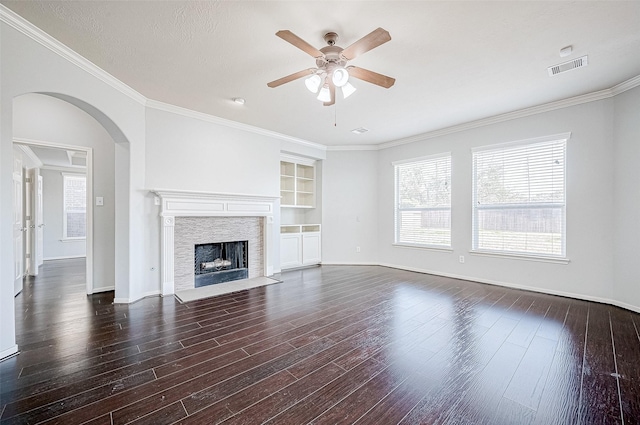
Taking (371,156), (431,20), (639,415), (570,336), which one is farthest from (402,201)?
(639,415)

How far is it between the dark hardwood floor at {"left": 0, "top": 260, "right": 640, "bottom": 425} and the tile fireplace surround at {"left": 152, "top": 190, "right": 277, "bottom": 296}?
0.65m

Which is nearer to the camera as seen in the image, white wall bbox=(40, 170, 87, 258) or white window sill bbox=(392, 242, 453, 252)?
white window sill bbox=(392, 242, 453, 252)

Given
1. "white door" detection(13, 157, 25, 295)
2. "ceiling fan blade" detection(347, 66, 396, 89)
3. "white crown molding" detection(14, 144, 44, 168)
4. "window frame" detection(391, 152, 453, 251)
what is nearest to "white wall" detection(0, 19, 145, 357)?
"white door" detection(13, 157, 25, 295)

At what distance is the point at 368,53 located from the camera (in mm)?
2682

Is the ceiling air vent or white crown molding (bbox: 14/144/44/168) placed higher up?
the ceiling air vent

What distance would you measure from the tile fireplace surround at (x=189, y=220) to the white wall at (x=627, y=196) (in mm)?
5081

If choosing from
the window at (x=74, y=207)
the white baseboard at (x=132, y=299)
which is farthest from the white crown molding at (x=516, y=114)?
the window at (x=74, y=207)

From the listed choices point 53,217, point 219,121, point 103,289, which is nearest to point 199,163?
point 219,121

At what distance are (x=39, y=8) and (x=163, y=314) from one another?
9.85ft

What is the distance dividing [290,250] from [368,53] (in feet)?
13.3

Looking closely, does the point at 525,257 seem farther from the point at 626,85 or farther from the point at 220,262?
the point at 220,262

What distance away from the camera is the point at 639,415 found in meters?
1.60

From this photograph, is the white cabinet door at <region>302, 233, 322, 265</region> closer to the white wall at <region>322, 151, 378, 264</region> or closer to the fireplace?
the white wall at <region>322, 151, 378, 264</region>

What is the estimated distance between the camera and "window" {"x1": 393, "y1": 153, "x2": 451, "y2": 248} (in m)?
5.21
